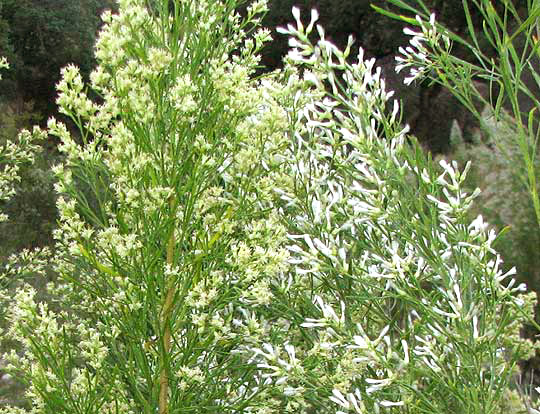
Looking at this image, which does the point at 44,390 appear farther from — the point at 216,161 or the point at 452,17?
the point at 452,17

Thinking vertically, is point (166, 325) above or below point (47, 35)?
below

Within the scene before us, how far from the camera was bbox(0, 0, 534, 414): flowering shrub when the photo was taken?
1951 mm

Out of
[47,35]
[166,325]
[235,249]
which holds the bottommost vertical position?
[166,325]

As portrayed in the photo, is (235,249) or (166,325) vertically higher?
(235,249)

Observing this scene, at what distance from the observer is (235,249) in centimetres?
208

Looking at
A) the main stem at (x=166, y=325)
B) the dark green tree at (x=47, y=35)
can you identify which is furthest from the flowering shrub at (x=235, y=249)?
the dark green tree at (x=47, y=35)

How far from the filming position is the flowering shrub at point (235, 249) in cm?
195

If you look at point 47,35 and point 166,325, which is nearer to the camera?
point 166,325

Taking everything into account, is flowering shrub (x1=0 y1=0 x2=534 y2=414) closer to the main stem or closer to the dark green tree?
the main stem

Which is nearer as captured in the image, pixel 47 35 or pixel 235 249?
pixel 235 249

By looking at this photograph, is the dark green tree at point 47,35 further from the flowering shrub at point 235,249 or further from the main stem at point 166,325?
the main stem at point 166,325

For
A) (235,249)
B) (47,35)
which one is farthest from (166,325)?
(47,35)

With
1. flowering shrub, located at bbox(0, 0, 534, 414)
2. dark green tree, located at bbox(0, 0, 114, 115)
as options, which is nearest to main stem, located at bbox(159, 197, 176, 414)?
flowering shrub, located at bbox(0, 0, 534, 414)

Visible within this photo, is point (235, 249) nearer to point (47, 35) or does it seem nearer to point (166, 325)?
point (166, 325)
